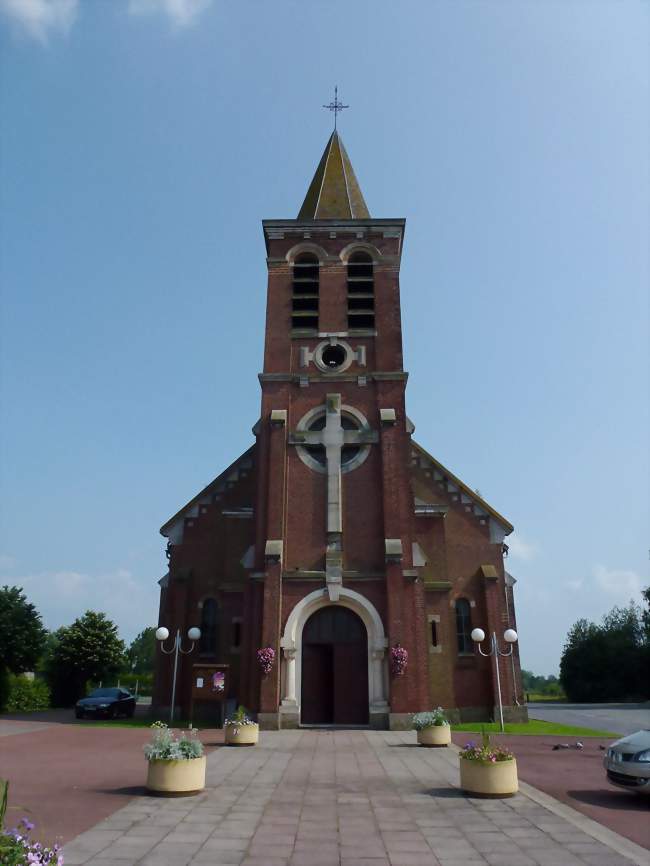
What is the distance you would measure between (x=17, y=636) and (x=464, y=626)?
21.8m

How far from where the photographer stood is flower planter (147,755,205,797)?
10.7 metres

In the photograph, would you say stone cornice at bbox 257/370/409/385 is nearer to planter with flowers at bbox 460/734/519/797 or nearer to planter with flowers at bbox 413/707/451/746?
planter with flowers at bbox 413/707/451/746

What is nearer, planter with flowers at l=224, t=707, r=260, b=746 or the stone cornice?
planter with flowers at l=224, t=707, r=260, b=746

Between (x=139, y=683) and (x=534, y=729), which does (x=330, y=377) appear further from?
(x=139, y=683)

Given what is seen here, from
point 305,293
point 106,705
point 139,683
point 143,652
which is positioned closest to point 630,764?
point 305,293

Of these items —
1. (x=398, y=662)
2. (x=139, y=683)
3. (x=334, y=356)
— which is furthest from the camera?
(x=139, y=683)

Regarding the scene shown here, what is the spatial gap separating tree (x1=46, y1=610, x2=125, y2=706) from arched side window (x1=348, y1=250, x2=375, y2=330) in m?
25.4

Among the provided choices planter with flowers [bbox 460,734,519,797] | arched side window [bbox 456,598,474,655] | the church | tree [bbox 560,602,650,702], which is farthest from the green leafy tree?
tree [bbox 560,602,650,702]

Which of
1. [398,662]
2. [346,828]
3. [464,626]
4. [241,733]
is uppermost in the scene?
[464,626]

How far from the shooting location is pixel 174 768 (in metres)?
10.7

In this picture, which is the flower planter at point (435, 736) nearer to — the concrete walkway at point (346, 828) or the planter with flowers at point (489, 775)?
the concrete walkway at point (346, 828)

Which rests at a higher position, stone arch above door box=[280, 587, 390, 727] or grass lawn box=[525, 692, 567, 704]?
stone arch above door box=[280, 587, 390, 727]

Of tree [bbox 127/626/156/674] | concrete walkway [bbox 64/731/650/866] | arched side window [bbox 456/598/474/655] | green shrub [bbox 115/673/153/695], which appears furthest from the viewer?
tree [bbox 127/626/156/674]

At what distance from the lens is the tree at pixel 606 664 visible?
2655 inches
